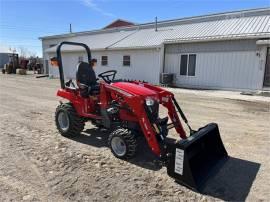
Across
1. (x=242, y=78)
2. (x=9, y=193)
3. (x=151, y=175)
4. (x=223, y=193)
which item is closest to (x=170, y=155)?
(x=151, y=175)

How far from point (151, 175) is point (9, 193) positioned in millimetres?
1868

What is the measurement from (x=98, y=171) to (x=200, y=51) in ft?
40.2

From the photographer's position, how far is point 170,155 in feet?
10.6

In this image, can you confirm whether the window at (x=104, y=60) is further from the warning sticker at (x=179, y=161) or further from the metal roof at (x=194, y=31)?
the warning sticker at (x=179, y=161)

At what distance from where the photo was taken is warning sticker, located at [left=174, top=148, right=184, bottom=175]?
3.12 metres

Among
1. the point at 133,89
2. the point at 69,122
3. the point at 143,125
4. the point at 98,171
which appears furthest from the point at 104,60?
the point at 98,171

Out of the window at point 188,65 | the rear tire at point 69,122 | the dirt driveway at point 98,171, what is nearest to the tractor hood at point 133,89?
the dirt driveway at point 98,171

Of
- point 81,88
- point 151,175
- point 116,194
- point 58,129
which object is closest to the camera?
point 116,194

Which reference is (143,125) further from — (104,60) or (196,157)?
(104,60)

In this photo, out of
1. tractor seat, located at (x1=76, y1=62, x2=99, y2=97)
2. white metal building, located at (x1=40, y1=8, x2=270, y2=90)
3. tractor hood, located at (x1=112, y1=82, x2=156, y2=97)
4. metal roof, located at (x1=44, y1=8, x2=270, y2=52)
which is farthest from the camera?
metal roof, located at (x1=44, y1=8, x2=270, y2=52)

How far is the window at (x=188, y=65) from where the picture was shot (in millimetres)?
14875

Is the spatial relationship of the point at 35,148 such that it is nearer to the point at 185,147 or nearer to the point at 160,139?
the point at 160,139

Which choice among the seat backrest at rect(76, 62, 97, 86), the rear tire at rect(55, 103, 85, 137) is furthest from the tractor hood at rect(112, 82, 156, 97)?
the rear tire at rect(55, 103, 85, 137)

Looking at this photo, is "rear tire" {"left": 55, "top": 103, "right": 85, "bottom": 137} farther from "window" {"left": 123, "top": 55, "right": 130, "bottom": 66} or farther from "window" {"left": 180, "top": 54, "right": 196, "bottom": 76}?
"window" {"left": 123, "top": 55, "right": 130, "bottom": 66}
